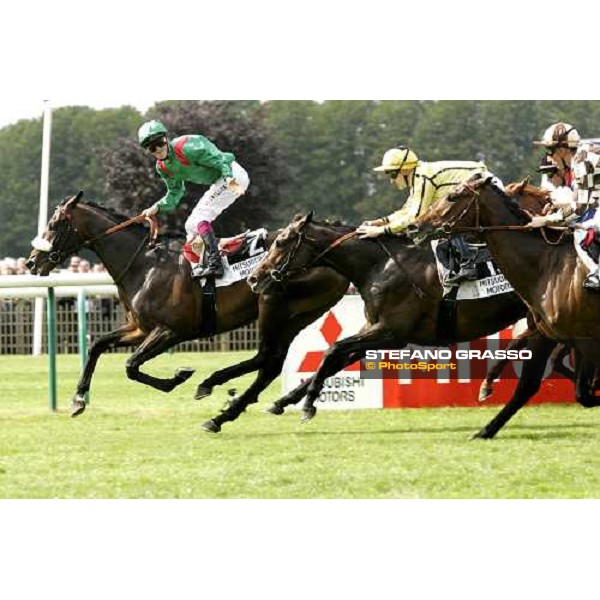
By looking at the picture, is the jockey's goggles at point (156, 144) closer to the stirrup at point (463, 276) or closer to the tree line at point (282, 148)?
the stirrup at point (463, 276)

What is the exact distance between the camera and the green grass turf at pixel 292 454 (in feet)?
24.8

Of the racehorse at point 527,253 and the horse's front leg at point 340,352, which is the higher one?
the racehorse at point 527,253

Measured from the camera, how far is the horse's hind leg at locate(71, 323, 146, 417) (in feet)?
36.1

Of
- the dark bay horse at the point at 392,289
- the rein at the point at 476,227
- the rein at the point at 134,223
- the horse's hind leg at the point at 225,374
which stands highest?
the rein at the point at 476,227

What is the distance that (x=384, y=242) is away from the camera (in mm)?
10414

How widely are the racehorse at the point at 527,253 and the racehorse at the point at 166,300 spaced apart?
207 cm

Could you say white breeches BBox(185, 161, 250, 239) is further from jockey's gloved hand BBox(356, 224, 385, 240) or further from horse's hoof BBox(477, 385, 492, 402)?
horse's hoof BBox(477, 385, 492, 402)

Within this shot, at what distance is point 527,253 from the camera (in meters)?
8.99

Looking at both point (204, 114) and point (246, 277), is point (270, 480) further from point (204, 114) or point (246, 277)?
point (204, 114)

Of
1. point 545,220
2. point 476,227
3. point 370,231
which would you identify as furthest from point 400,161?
point 545,220

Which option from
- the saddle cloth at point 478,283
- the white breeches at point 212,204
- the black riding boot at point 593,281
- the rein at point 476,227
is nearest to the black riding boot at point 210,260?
the white breeches at point 212,204

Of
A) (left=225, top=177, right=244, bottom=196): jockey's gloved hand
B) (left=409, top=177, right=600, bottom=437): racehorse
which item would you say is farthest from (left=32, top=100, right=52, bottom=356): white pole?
(left=409, top=177, right=600, bottom=437): racehorse

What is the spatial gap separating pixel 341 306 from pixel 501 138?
18302 mm
